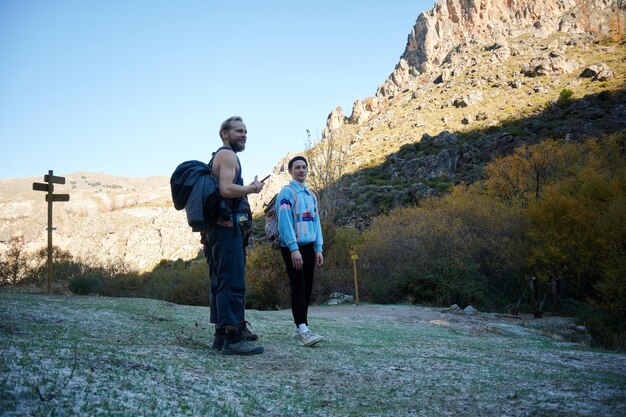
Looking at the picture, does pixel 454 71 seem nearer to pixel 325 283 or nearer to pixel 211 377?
pixel 325 283

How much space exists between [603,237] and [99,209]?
67926 millimetres

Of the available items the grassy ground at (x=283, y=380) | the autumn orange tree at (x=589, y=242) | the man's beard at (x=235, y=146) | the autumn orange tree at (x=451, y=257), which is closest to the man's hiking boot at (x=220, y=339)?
the grassy ground at (x=283, y=380)

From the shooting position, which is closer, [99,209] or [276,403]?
[276,403]

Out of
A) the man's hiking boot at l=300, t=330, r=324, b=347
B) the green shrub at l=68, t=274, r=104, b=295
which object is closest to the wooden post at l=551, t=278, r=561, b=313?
the man's hiking boot at l=300, t=330, r=324, b=347

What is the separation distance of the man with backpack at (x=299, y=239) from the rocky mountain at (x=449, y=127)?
53.0 feet

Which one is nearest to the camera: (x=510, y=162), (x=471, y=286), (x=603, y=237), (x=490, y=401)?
(x=490, y=401)

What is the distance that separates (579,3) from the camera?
8706 centimetres

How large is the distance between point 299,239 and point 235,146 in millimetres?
1250

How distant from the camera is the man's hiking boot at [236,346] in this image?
11.9ft

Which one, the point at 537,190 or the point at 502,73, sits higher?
the point at 502,73

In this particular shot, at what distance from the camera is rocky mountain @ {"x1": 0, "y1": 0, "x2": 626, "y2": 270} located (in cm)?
4441

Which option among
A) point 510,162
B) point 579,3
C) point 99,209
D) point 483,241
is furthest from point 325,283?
point 579,3

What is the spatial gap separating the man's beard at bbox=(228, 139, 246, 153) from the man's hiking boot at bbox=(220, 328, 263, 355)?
1.64 meters

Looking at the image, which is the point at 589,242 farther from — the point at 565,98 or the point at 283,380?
the point at 565,98
